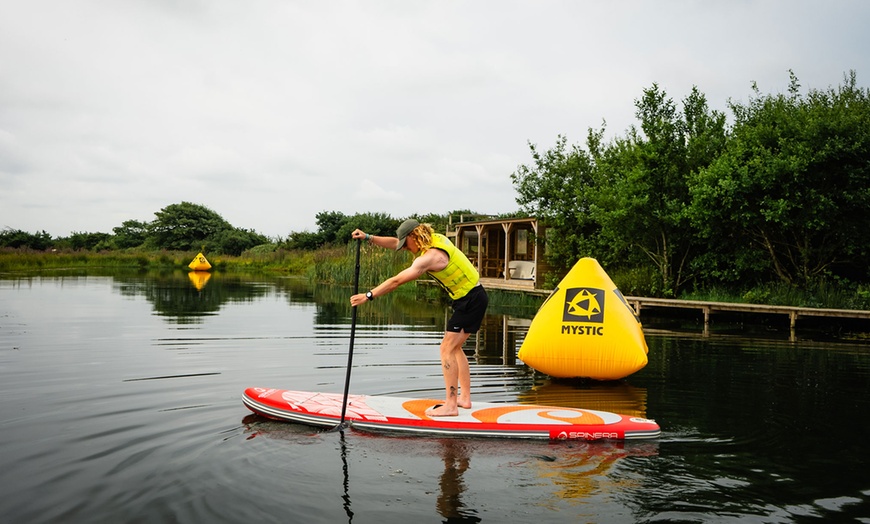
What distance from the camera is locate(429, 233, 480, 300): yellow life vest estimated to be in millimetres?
7070

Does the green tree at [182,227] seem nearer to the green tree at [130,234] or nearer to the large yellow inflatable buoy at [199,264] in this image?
the green tree at [130,234]

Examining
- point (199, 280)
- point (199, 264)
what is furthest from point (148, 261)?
point (199, 280)

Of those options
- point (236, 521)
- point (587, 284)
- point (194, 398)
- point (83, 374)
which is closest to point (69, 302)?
point (83, 374)

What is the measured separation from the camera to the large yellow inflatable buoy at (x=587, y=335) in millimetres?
9578

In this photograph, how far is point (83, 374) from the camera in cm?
963

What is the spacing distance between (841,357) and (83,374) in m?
12.7

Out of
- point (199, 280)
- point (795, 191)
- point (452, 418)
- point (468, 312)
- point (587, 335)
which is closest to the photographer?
point (452, 418)

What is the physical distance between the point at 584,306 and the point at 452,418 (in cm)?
354

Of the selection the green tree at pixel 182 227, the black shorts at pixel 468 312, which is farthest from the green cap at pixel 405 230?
the green tree at pixel 182 227

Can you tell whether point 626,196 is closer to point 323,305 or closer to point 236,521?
point 323,305

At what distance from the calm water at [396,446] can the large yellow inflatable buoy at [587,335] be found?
33cm

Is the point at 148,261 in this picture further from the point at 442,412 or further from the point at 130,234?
the point at 442,412

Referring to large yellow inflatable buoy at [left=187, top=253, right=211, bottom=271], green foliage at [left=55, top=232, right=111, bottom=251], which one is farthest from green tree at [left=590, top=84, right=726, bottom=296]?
green foliage at [left=55, top=232, right=111, bottom=251]

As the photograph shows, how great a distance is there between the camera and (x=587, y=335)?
9656 millimetres
